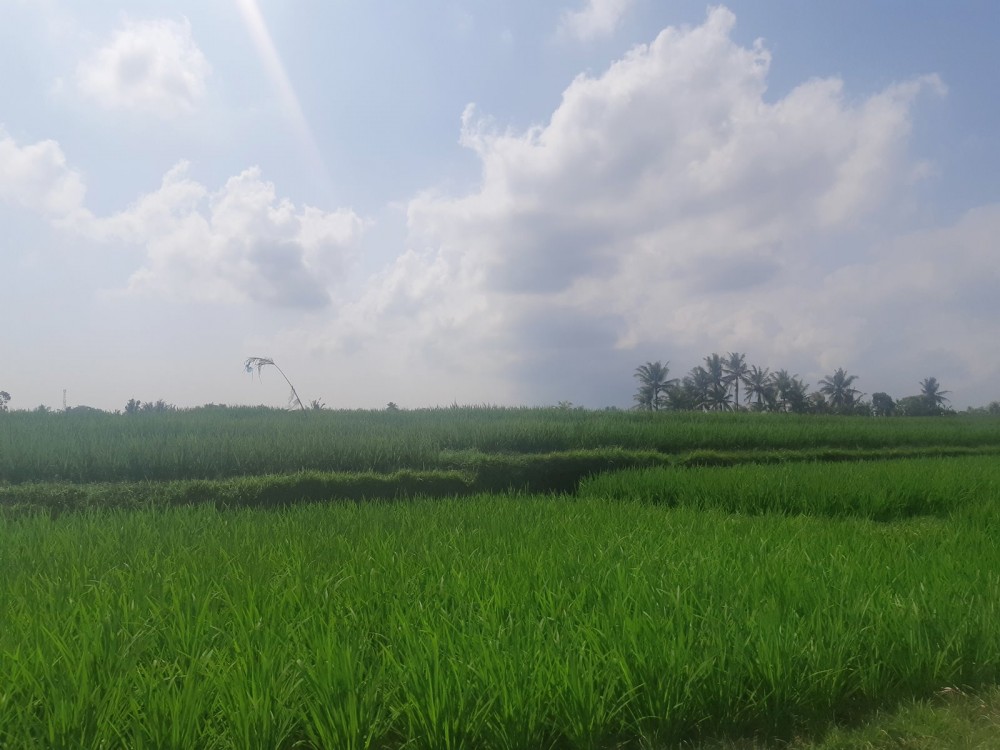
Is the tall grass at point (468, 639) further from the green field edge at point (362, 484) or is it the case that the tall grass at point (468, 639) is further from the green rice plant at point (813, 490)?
the green rice plant at point (813, 490)

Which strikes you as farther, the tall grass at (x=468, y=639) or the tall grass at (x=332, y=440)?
the tall grass at (x=332, y=440)

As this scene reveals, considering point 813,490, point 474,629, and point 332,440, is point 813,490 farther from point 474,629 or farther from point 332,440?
point 474,629

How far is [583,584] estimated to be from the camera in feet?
10.7

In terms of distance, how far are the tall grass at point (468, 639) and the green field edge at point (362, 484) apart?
2461mm

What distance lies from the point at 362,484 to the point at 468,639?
5.83 meters

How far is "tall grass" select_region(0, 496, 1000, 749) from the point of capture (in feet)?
6.72

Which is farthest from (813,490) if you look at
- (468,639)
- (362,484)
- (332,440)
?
(468,639)

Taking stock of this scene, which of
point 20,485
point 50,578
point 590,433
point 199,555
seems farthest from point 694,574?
point 590,433

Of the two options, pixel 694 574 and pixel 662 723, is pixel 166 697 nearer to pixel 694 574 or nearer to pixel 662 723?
pixel 662 723

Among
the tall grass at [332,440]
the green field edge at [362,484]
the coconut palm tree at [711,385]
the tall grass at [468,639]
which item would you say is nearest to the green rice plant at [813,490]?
the green field edge at [362,484]

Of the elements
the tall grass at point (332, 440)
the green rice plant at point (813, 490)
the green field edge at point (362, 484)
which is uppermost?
the tall grass at point (332, 440)

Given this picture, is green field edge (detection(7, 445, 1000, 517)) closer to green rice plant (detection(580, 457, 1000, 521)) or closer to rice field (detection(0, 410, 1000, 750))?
green rice plant (detection(580, 457, 1000, 521))

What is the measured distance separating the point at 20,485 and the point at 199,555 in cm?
404

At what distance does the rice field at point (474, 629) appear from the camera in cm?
206
